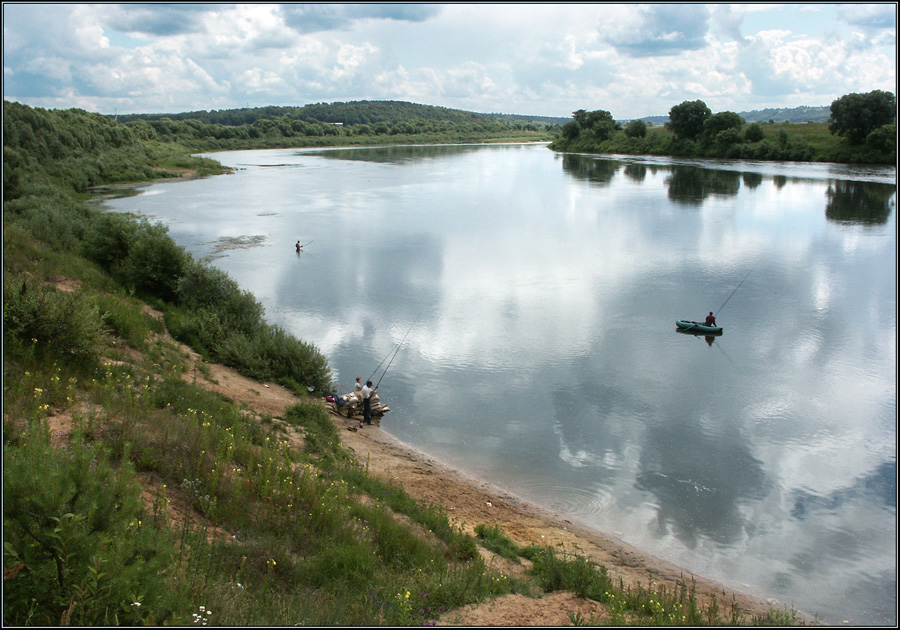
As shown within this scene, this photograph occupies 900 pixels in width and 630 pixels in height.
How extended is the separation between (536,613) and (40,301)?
8.57 metres

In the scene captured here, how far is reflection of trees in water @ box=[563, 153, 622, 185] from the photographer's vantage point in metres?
63.8

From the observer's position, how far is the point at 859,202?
43031 millimetres

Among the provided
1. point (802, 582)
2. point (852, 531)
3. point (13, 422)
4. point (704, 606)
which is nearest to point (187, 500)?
point (13, 422)

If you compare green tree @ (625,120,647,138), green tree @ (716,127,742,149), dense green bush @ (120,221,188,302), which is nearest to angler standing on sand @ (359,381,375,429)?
dense green bush @ (120,221,188,302)

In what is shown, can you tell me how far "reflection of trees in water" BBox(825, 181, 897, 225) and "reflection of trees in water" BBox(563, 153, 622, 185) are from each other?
63.9 feet

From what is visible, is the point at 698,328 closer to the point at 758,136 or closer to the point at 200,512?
the point at 200,512

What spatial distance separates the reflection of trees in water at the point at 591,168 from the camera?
209 feet

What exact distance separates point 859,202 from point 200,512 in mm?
48948

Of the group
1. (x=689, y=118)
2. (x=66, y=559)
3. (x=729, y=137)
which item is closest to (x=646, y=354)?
(x=66, y=559)

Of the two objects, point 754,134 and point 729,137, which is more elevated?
point 754,134

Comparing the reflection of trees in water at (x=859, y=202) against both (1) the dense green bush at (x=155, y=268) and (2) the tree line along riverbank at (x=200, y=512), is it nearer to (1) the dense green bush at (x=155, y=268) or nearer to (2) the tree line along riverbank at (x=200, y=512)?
(2) the tree line along riverbank at (x=200, y=512)

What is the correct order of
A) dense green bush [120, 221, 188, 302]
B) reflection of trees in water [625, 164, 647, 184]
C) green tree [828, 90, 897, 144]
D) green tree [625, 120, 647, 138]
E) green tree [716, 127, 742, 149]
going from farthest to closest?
green tree [625, 120, 647, 138], green tree [716, 127, 742, 149], reflection of trees in water [625, 164, 647, 184], green tree [828, 90, 897, 144], dense green bush [120, 221, 188, 302]

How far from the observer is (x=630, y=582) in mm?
8086

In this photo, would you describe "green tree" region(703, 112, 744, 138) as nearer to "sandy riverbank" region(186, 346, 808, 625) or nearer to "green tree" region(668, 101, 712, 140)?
"green tree" region(668, 101, 712, 140)
